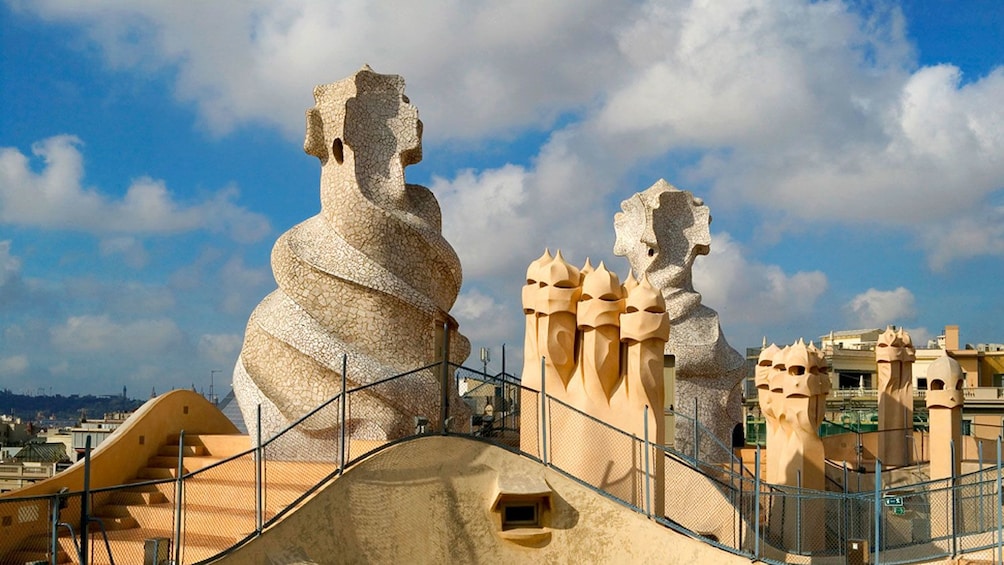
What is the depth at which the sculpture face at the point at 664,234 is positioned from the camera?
1934cm

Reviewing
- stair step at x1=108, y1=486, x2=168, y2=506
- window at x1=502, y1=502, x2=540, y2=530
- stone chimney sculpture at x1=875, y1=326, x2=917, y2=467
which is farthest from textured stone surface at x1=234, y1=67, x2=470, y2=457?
stone chimney sculpture at x1=875, y1=326, x2=917, y2=467

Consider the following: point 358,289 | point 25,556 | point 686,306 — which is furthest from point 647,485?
point 686,306

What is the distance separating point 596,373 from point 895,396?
10.0 metres

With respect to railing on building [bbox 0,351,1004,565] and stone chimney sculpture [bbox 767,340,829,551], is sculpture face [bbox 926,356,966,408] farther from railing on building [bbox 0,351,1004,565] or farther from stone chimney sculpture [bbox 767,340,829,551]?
stone chimney sculpture [bbox 767,340,829,551]

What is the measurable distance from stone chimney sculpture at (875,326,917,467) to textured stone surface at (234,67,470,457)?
9709 mm

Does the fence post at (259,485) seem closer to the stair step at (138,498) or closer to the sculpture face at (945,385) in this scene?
the stair step at (138,498)

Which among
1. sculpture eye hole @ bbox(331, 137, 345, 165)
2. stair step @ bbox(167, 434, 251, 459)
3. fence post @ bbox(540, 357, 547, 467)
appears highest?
sculpture eye hole @ bbox(331, 137, 345, 165)

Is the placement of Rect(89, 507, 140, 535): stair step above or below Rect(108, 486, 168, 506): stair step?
below

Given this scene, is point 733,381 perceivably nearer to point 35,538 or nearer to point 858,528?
point 858,528

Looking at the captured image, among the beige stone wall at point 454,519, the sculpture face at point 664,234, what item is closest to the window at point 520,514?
the beige stone wall at point 454,519

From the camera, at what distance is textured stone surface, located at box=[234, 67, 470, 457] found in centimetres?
1246

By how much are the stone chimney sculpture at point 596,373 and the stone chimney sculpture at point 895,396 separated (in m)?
8.93

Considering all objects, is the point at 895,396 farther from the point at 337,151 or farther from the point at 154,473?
the point at 154,473

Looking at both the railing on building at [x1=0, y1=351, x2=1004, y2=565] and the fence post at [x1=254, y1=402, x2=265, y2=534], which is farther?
the railing on building at [x1=0, y1=351, x2=1004, y2=565]
